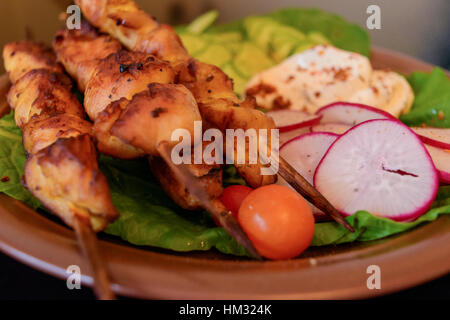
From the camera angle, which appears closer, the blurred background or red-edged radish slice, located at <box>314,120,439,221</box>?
red-edged radish slice, located at <box>314,120,439,221</box>

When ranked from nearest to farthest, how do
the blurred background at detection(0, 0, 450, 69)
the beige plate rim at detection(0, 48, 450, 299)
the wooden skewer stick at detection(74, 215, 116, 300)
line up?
Answer: the wooden skewer stick at detection(74, 215, 116, 300), the beige plate rim at detection(0, 48, 450, 299), the blurred background at detection(0, 0, 450, 69)

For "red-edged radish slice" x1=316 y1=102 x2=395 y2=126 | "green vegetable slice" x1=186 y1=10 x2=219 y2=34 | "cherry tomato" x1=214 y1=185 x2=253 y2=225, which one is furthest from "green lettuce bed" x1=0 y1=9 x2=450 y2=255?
"green vegetable slice" x1=186 y1=10 x2=219 y2=34

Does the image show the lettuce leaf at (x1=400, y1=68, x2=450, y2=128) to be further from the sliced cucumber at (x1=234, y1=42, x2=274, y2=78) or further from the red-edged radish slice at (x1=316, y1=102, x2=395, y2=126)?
the sliced cucumber at (x1=234, y1=42, x2=274, y2=78)

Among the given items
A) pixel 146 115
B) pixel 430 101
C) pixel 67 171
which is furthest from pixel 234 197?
pixel 430 101
